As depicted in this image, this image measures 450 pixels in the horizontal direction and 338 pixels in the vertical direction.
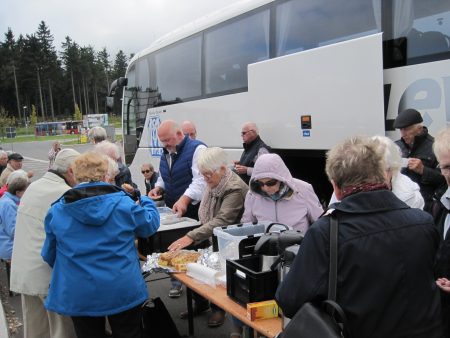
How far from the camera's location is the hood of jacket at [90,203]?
2506 mm

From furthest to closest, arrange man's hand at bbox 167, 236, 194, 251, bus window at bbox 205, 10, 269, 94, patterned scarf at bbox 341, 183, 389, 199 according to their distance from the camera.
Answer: bus window at bbox 205, 10, 269, 94 → man's hand at bbox 167, 236, 194, 251 → patterned scarf at bbox 341, 183, 389, 199

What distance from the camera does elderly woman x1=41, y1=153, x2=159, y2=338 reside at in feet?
8.36

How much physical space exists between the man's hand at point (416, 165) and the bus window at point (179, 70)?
13.9ft

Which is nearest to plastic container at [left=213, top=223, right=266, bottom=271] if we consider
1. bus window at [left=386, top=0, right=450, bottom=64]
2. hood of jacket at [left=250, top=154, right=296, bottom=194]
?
hood of jacket at [left=250, top=154, right=296, bottom=194]

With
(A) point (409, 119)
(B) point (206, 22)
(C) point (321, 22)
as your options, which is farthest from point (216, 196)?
(B) point (206, 22)

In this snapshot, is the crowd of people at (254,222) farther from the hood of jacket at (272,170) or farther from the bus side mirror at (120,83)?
the bus side mirror at (120,83)

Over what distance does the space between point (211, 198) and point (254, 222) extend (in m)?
0.54

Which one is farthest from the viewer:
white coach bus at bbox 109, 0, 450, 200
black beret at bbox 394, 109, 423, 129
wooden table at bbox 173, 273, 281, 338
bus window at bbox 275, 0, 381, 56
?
bus window at bbox 275, 0, 381, 56

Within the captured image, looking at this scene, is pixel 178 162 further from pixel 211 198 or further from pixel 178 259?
pixel 178 259

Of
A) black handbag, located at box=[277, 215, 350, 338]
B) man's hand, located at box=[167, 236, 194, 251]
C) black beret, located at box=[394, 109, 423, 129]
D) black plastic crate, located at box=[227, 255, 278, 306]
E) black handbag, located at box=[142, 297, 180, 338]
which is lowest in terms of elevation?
black handbag, located at box=[142, 297, 180, 338]

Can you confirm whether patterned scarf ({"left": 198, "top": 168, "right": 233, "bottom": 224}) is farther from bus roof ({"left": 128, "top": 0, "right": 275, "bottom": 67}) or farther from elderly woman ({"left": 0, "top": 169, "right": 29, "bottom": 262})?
bus roof ({"left": 128, "top": 0, "right": 275, "bottom": 67})

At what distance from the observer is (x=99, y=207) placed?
2529 millimetres

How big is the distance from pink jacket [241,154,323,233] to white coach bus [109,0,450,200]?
152cm

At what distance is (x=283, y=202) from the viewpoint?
10.5 feet
